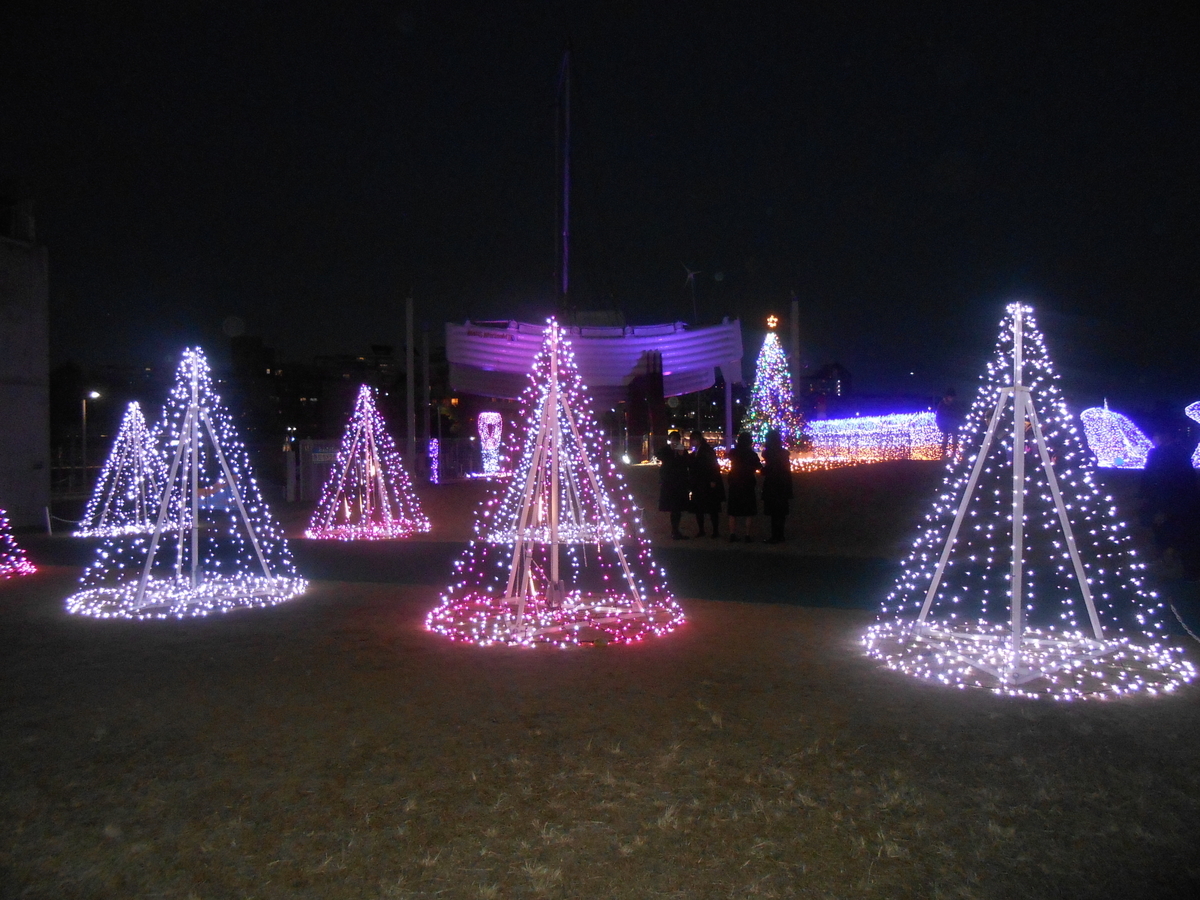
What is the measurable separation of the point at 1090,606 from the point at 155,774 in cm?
570

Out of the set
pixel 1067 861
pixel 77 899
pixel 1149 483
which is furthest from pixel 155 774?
pixel 1149 483

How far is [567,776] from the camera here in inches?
154

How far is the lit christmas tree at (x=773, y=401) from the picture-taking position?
23.9 meters

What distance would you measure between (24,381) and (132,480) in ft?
9.32

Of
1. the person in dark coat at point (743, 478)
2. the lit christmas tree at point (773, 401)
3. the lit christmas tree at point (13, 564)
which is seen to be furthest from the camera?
the lit christmas tree at point (773, 401)

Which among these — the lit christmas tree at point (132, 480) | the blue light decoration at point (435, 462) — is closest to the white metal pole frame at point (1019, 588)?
the lit christmas tree at point (132, 480)

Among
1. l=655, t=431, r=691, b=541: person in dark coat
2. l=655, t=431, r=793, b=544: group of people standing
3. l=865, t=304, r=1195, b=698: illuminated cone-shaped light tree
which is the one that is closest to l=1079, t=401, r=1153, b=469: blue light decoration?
l=655, t=431, r=793, b=544: group of people standing

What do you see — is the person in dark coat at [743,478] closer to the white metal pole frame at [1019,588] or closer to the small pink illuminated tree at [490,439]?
the white metal pole frame at [1019,588]

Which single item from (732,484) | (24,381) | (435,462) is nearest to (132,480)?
(24,381)

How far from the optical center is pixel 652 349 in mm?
22109

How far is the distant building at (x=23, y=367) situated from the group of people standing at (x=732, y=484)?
1330 cm

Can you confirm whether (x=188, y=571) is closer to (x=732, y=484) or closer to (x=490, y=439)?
(x=732, y=484)

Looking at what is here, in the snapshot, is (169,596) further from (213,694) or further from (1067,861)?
(1067,861)

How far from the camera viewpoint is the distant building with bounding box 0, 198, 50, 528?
17453mm
